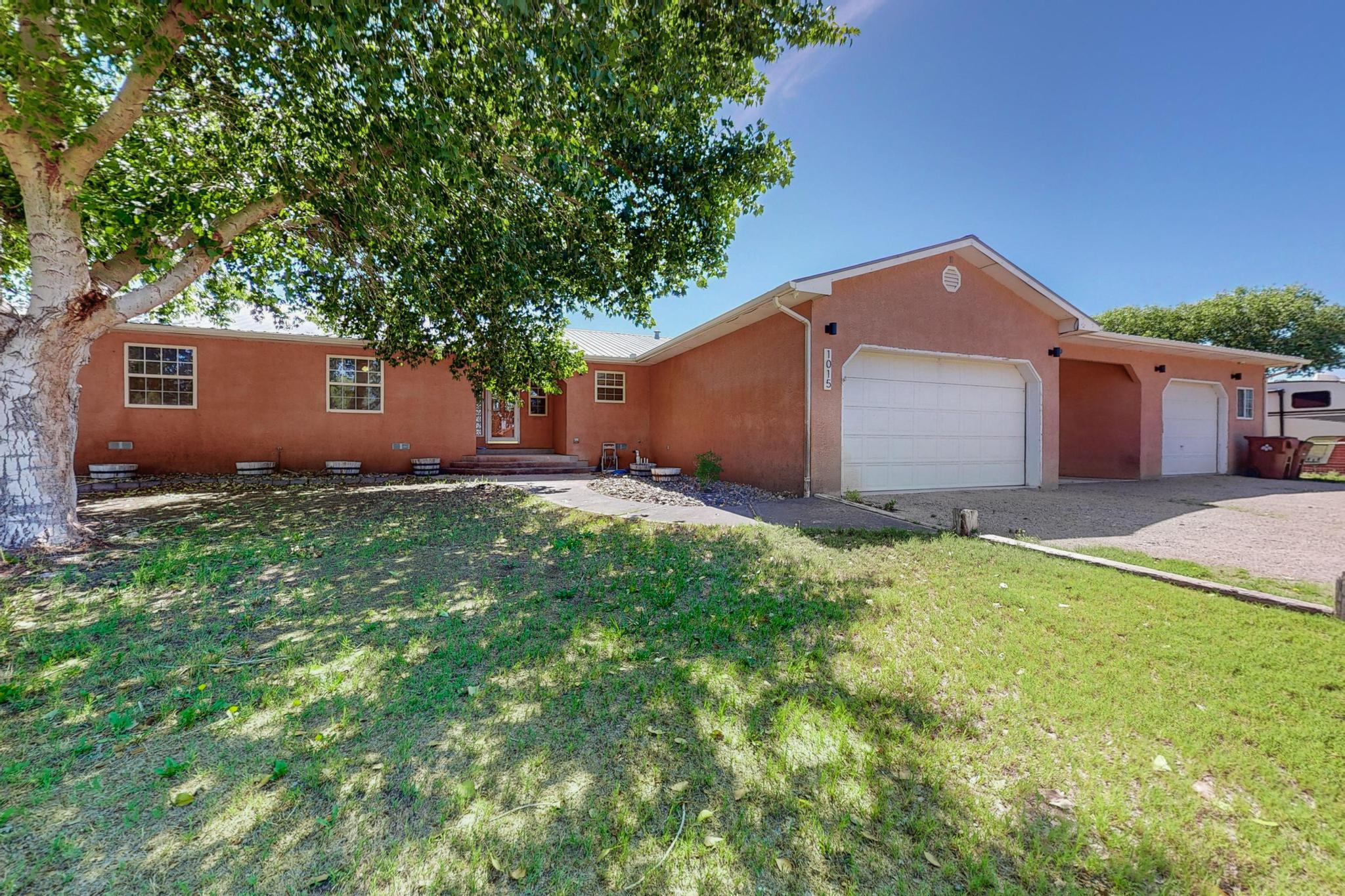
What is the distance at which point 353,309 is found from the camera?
28.1ft

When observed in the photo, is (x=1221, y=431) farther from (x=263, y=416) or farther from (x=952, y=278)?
(x=263, y=416)

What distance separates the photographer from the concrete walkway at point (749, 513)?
6574mm

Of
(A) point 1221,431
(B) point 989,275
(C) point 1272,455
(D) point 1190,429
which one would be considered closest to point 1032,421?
(B) point 989,275

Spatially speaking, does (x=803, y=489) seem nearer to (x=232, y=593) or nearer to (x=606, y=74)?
(x=606, y=74)

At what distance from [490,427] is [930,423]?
1128 cm

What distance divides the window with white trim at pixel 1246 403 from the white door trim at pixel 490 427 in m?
20.2

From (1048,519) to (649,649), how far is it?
6.92 m

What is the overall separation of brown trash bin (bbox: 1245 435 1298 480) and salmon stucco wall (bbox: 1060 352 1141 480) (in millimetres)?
3868

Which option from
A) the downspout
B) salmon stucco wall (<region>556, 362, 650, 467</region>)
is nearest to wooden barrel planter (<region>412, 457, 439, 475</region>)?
salmon stucco wall (<region>556, 362, 650, 467</region>)

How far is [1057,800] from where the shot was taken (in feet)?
5.99

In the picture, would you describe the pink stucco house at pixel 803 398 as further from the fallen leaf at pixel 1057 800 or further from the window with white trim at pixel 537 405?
the fallen leaf at pixel 1057 800

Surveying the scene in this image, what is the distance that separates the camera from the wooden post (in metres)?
5.89

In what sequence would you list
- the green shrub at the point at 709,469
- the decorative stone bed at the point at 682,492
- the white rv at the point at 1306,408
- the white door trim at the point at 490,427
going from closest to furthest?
the decorative stone bed at the point at 682,492 < the green shrub at the point at 709,469 < the white door trim at the point at 490,427 < the white rv at the point at 1306,408

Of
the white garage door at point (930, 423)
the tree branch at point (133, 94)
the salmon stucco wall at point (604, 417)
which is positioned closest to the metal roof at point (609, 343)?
the salmon stucco wall at point (604, 417)
